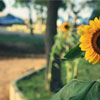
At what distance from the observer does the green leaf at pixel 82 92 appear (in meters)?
1.63

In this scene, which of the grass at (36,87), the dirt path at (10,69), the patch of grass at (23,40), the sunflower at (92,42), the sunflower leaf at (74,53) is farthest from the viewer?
the patch of grass at (23,40)

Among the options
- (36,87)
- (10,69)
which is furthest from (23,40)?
(36,87)

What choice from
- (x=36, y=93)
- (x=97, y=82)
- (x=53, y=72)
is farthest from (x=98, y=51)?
(x=53, y=72)

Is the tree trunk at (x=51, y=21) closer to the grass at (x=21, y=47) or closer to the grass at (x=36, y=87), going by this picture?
the grass at (x=36, y=87)

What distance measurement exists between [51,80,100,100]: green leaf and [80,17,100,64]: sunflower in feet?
0.55

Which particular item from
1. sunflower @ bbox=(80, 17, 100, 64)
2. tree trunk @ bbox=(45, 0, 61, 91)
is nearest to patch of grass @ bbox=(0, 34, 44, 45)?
tree trunk @ bbox=(45, 0, 61, 91)

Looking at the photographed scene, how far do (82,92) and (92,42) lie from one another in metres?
0.29

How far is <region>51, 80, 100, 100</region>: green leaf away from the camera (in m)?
1.63

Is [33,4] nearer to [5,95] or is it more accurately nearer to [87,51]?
[5,95]

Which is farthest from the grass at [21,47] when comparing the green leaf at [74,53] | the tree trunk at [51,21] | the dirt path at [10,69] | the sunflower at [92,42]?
the sunflower at [92,42]

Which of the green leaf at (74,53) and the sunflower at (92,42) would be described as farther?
the green leaf at (74,53)

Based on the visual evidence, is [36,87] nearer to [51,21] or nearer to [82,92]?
[51,21]

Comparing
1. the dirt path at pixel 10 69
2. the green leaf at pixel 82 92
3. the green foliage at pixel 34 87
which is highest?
the green leaf at pixel 82 92

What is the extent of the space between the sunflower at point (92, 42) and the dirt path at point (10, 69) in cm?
580
